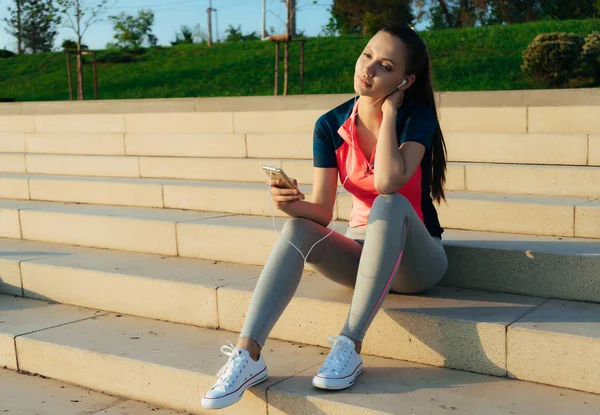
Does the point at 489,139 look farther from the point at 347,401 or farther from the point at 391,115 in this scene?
the point at 347,401

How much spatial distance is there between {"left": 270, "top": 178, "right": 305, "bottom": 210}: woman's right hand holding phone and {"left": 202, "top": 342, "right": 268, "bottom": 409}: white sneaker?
55 cm

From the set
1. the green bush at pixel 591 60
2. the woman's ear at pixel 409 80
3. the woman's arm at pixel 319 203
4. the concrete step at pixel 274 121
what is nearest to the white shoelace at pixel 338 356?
the woman's arm at pixel 319 203

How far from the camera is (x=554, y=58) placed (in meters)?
9.74

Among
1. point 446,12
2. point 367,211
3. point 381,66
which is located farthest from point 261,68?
point 381,66

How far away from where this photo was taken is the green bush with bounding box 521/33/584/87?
9.59 metres

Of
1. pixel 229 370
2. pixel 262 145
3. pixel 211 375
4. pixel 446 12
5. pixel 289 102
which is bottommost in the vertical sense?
pixel 211 375

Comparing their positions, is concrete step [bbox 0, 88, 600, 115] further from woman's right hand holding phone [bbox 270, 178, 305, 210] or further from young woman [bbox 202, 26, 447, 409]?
woman's right hand holding phone [bbox 270, 178, 305, 210]

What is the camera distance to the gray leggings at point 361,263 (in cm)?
264

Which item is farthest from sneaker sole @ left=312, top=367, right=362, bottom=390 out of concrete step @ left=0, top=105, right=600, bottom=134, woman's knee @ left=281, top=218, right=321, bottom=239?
concrete step @ left=0, top=105, right=600, bottom=134

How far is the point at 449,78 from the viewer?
12414 millimetres

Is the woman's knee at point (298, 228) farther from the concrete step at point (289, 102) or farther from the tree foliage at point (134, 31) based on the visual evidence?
the tree foliage at point (134, 31)

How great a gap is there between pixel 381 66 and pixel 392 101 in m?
0.14

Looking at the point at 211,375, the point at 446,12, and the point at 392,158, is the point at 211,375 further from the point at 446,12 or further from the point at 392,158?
the point at 446,12

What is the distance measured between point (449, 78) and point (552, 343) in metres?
10.3
